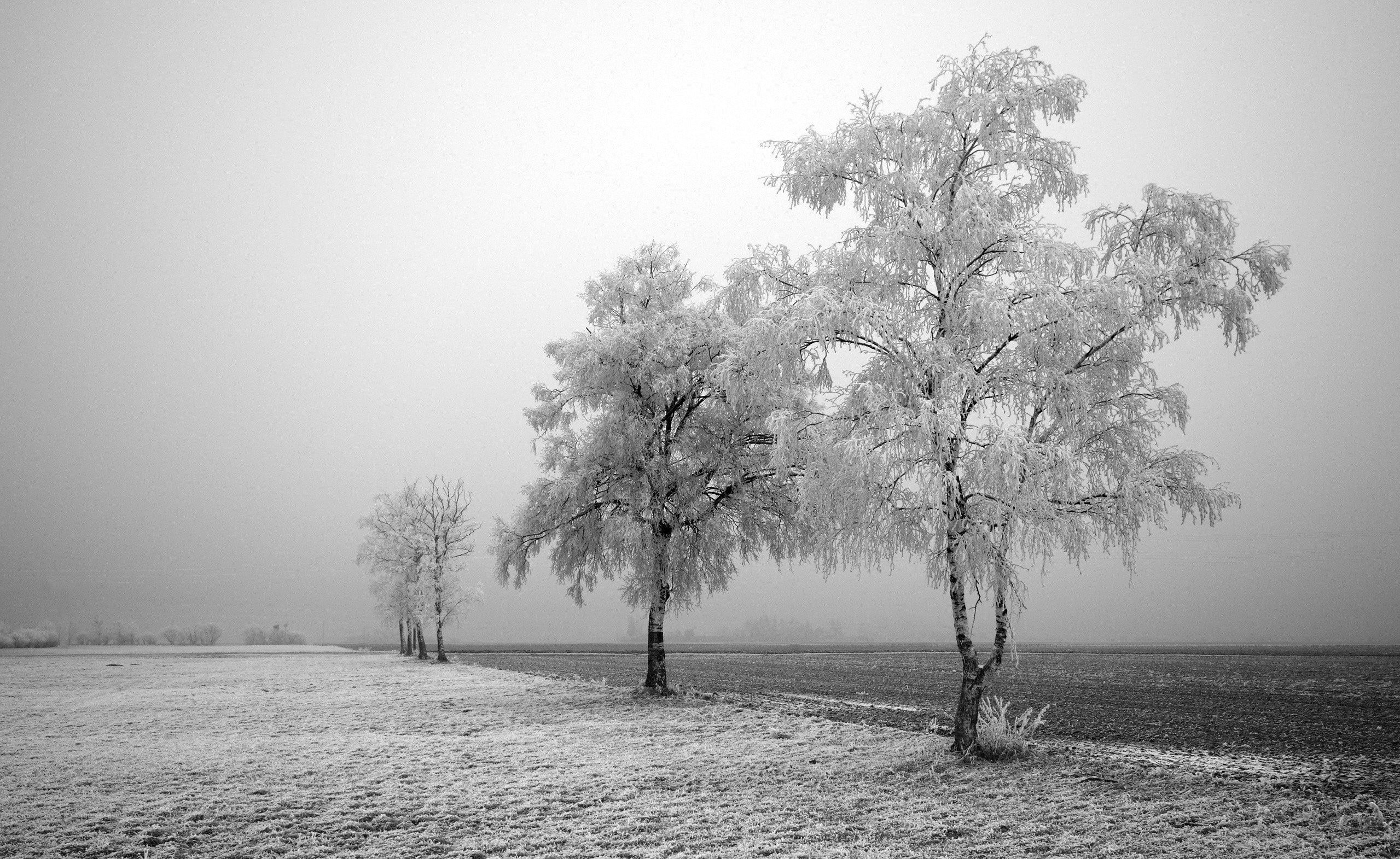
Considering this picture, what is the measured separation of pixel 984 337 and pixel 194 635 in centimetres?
14855

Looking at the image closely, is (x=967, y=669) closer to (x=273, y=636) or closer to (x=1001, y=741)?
(x=1001, y=741)

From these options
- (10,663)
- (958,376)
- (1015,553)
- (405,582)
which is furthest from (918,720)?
(10,663)

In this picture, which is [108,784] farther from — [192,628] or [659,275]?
[192,628]

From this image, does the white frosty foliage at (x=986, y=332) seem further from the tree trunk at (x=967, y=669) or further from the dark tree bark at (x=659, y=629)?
the dark tree bark at (x=659, y=629)

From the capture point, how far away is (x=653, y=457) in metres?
22.5

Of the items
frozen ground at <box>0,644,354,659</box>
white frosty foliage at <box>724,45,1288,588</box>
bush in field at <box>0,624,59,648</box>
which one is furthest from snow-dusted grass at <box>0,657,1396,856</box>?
bush in field at <box>0,624,59,648</box>

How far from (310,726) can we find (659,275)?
614 inches

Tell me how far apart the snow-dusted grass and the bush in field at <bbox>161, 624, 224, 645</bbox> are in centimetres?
12685

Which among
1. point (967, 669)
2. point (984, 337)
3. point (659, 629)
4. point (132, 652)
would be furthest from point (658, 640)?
point (132, 652)

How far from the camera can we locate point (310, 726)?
59.2 ft

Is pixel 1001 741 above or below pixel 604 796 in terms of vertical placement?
above

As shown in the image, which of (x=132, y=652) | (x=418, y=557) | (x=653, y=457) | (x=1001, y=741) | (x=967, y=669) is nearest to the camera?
(x=1001, y=741)

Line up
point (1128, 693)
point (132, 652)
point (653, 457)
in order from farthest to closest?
1. point (132, 652)
2. point (1128, 693)
3. point (653, 457)

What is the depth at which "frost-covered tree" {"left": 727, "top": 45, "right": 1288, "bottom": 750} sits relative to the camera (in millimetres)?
11188
